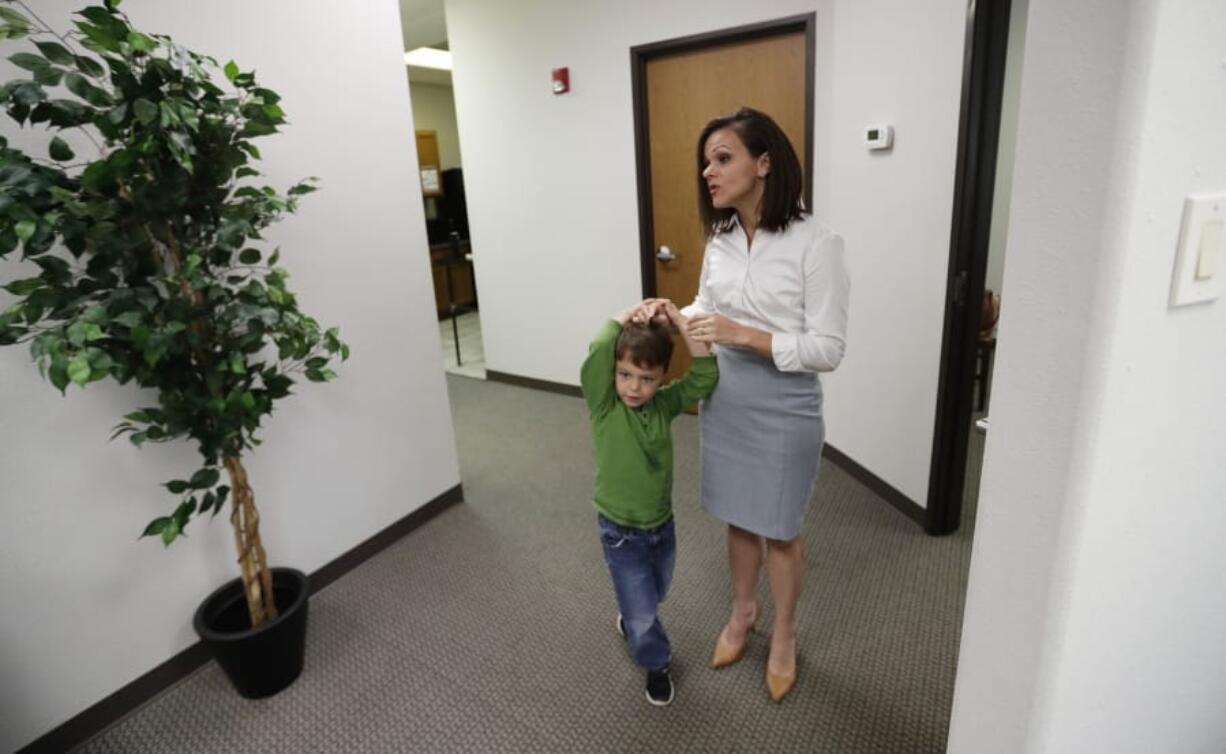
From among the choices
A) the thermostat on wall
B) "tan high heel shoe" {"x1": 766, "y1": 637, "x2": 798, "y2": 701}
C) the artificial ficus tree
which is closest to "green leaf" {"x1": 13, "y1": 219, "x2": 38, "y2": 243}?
the artificial ficus tree

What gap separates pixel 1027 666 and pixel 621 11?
3.35m

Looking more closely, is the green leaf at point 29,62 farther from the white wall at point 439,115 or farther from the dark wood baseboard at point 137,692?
the white wall at point 439,115

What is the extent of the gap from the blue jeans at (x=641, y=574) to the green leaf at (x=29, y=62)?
144 cm

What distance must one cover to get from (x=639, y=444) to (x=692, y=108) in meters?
2.29

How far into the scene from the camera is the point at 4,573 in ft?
5.09

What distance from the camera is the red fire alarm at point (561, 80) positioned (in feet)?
11.8

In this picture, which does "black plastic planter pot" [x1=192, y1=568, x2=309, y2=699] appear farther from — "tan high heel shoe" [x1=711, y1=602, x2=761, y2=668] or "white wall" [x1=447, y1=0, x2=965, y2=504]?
"white wall" [x1=447, y1=0, x2=965, y2=504]

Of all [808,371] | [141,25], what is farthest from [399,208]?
[808,371]

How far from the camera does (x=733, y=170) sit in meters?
1.41

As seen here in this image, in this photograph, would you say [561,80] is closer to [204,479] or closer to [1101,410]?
[204,479]

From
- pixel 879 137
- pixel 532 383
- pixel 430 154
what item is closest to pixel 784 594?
pixel 879 137

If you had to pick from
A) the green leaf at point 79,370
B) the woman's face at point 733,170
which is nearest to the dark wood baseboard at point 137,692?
the green leaf at point 79,370

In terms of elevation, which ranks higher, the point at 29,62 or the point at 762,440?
the point at 29,62

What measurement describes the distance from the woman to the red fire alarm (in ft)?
7.79
